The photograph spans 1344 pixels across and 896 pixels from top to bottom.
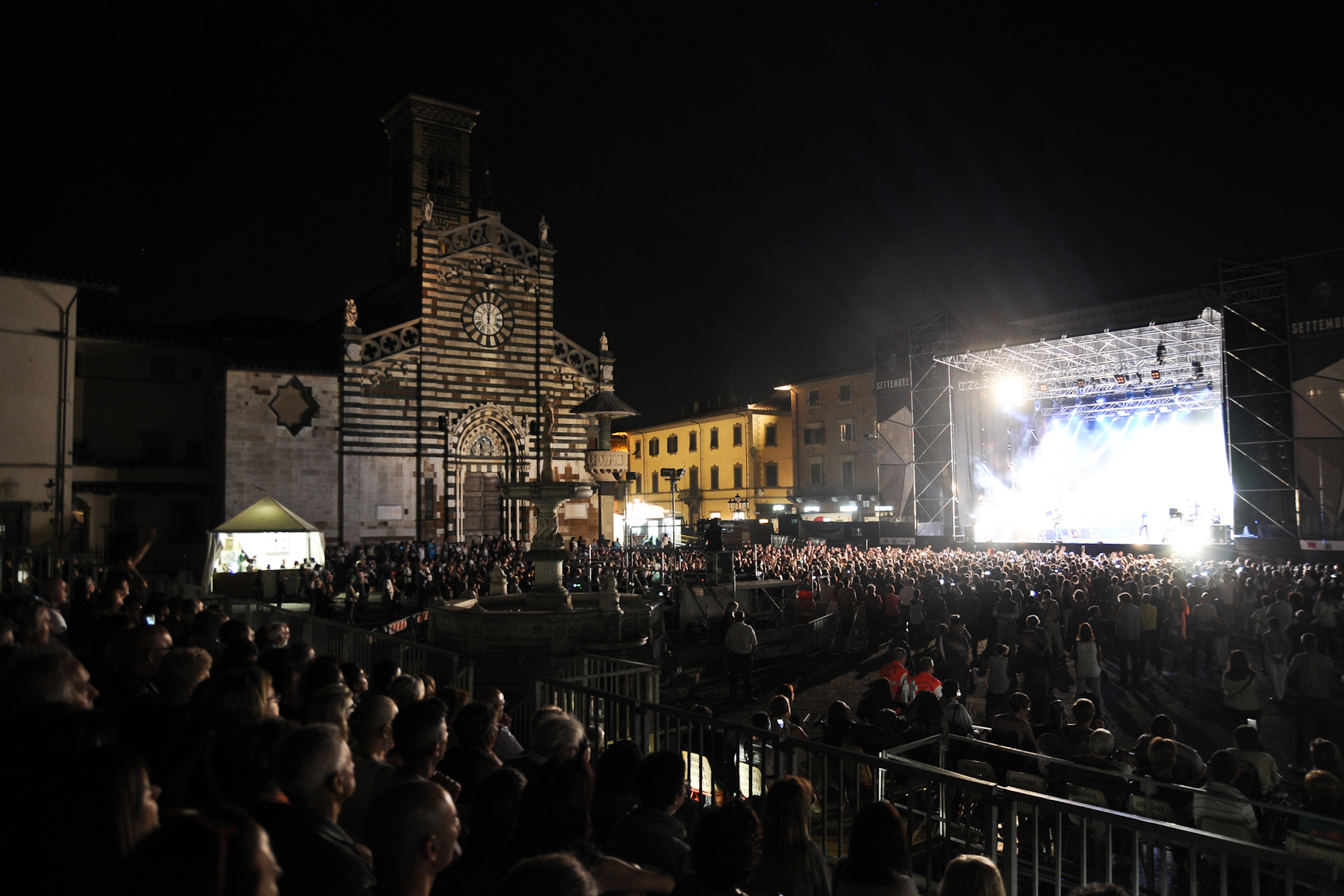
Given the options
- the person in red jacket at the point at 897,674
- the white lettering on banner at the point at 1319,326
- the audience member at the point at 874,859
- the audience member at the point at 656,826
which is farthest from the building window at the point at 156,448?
the white lettering on banner at the point at 1319,326

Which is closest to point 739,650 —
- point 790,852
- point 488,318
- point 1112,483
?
point 790,852

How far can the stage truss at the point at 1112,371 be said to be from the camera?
A: 26.9 meters

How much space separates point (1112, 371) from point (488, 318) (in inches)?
941

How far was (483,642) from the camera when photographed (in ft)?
43.7

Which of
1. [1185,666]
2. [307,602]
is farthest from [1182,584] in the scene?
[307,602]

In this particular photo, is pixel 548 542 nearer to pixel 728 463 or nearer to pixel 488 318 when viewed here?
pixel 488 318

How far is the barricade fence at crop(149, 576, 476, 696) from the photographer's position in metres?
7.62

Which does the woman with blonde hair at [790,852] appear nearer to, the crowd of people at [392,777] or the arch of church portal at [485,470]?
the crowd of people at [392,777]

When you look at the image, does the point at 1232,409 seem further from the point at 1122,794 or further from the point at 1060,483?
the point at 1122,794

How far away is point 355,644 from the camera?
9.26 metres

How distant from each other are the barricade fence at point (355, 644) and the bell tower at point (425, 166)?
30.6m

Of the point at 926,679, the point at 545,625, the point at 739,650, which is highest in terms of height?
the point at 926,679

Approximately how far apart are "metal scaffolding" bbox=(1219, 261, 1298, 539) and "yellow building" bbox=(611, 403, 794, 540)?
2390 cm

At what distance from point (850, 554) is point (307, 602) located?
47.6 ft
